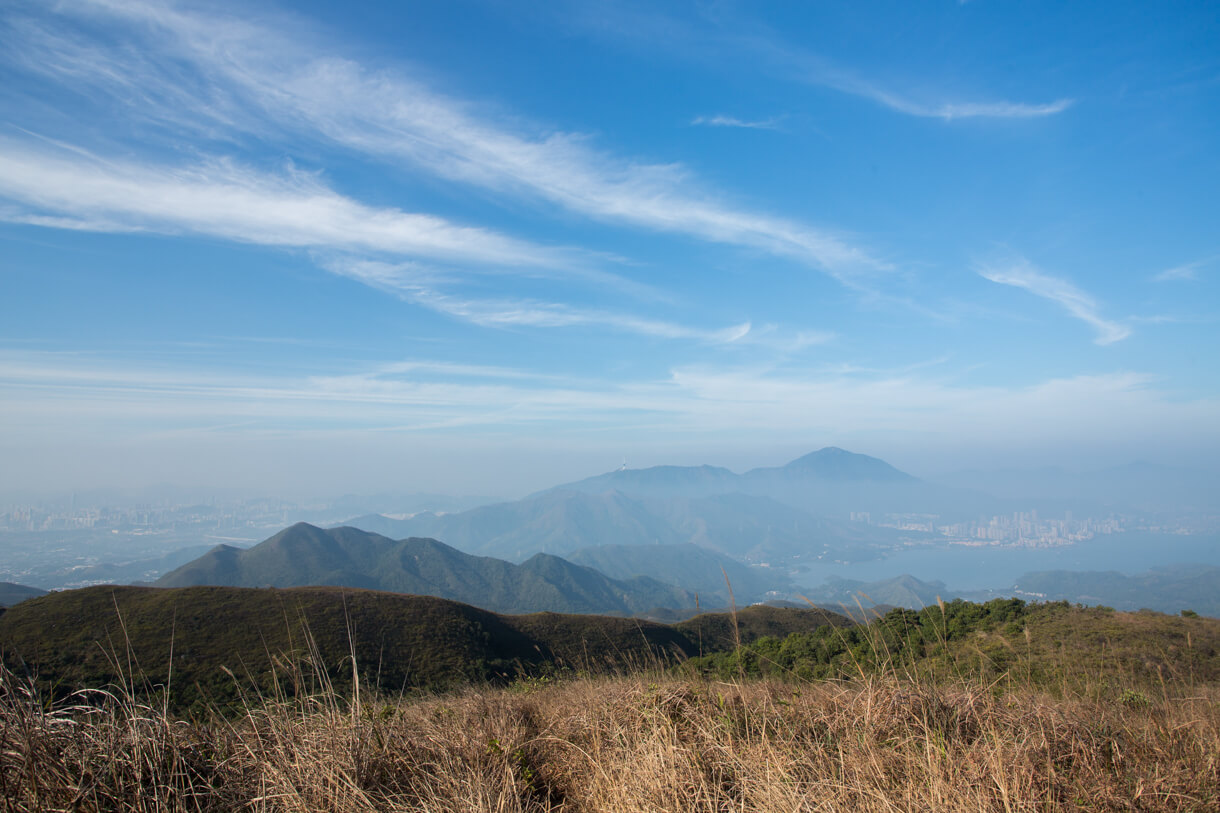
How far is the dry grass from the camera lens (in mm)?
3018

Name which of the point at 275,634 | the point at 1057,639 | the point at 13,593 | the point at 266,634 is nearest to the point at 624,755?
the point at 1057,639

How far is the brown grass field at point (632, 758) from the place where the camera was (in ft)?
9.91

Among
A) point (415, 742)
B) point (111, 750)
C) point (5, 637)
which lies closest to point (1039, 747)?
point (415, 742)

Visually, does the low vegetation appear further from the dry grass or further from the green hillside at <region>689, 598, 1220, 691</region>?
the green hillside at <region>689, 598, 1220, 691</region>

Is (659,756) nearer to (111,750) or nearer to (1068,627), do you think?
(111,750)

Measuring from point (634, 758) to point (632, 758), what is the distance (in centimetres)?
3

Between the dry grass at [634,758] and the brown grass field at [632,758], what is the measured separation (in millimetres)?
17

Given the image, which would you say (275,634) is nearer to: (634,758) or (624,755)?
(624,755)

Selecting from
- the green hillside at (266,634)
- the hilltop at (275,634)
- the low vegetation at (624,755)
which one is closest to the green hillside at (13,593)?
the hilltop at (275,634)

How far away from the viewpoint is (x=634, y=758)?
3.79 metres

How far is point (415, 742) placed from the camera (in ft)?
13.4

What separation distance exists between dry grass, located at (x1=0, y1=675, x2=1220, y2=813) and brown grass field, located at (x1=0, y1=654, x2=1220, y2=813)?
0.05ft

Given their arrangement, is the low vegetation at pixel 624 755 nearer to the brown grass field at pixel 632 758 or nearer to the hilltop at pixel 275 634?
the brown grass field at pixel 632 758

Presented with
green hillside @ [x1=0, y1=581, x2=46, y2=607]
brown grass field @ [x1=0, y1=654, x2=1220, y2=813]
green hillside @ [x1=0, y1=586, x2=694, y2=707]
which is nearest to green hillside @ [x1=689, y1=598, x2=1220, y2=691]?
green hillside @ [x1=0, y1=586, x2=694, y2=707]
